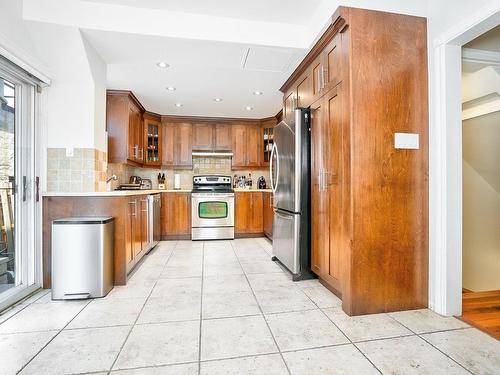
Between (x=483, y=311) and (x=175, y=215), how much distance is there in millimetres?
4212

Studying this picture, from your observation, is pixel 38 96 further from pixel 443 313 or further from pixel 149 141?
pixel 443 313

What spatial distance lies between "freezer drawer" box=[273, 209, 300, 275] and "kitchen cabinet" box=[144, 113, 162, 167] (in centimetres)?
291

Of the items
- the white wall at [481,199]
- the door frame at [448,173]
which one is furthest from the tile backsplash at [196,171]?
the door frame at [448,173]

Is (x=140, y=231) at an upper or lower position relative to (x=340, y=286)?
upper

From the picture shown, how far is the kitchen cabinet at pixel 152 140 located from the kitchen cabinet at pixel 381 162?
12.4ft

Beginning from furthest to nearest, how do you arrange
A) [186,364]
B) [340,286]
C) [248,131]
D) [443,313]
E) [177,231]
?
[248,131]
[177,231]
[340,286]
[443,313]
[186,364]

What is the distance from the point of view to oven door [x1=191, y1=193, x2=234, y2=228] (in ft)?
15.5

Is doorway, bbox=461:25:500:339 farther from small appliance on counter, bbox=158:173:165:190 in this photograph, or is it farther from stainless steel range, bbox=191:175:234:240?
small appliance on counter, bbox=158:173:165:190

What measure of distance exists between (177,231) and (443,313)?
13.0 feet

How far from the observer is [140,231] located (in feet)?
10.7

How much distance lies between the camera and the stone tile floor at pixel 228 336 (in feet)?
4.55

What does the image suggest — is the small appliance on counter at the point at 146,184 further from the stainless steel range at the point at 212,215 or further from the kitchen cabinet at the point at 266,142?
the kitchen cabinet at the point at 266,142

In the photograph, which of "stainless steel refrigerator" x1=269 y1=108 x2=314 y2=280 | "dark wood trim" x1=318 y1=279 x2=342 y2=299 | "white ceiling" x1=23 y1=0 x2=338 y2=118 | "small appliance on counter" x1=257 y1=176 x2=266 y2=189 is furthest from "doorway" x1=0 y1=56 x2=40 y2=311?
"small appliance on counter" x1=257 y1=176 x2=266 y2=189

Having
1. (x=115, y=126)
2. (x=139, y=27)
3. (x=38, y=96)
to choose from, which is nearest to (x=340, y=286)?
(x=139, y=27)
